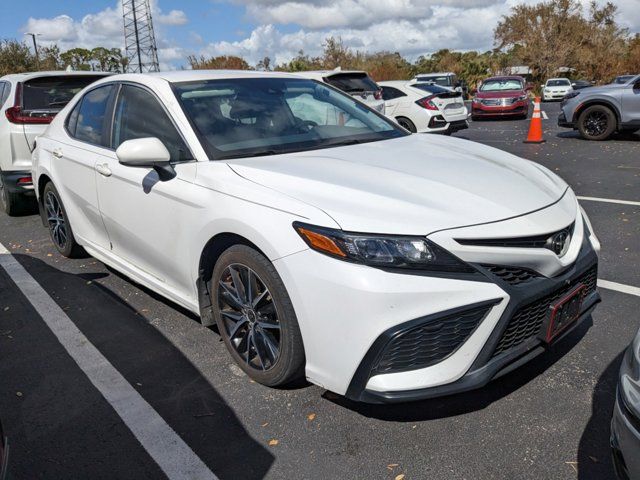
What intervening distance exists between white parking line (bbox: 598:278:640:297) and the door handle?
3.58 m

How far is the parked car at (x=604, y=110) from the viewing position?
11352 millimetres

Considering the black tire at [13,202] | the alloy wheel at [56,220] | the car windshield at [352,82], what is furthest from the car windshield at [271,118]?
the car windshield at [352,82]

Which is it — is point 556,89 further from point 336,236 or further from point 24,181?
point 336,236

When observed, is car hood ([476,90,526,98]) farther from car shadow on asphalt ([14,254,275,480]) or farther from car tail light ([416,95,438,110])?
car shadow on asphalt ([14,254,275,480])

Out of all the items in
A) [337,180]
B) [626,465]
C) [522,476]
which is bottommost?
[522,476]

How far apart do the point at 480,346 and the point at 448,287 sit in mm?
295

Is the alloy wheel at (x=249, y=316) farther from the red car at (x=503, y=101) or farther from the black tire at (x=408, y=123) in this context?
the red car at (x=503, y=101)

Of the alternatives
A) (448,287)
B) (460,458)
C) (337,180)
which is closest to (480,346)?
(448,287)

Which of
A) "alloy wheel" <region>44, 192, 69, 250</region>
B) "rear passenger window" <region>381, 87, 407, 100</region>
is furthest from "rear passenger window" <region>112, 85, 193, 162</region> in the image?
"rear passenger window" <region>381, 87, 407, 100</region>

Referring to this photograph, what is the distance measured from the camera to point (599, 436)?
247cm

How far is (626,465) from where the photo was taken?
175 cm

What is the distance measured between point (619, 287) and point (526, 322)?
6.66 feet

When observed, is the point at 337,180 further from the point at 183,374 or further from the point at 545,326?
the point at 183,374

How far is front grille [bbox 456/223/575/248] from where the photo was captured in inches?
91.4
